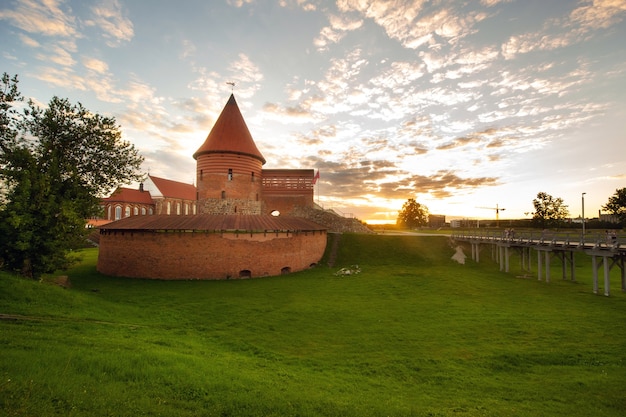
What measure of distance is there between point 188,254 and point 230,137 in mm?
13194

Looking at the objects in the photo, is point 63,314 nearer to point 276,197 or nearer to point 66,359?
point 66,359

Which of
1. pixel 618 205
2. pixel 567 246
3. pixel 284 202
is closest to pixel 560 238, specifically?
pixel 567 246

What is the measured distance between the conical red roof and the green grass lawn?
611 inches

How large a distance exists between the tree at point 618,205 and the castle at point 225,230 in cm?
4675

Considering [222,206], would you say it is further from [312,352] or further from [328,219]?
[312,352]

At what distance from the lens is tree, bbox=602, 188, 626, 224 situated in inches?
1825

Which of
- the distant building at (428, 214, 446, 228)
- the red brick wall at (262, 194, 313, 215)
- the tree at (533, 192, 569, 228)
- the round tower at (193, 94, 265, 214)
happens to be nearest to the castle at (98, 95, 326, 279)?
the round tower at (193, 94, 265, 214)

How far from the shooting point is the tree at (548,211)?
49.0m

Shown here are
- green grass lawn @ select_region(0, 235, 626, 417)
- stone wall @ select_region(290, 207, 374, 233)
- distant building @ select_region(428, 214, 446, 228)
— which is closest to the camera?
green grass lawn @ select_region(0, 235, 626, 417)

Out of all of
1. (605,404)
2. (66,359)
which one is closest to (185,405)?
(66,359)

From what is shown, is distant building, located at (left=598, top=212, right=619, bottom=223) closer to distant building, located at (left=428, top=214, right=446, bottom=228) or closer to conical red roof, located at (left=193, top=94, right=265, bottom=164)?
distant building, located at (left=428, top=214, right=446, bottom=228)

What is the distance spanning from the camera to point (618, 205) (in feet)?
155

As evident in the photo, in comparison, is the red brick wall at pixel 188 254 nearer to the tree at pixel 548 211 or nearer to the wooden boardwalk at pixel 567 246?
the wooden boardwalk at pixel 567 246

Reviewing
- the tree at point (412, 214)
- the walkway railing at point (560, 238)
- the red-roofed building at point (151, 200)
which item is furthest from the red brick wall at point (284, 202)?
the tree at point (412, 214)
